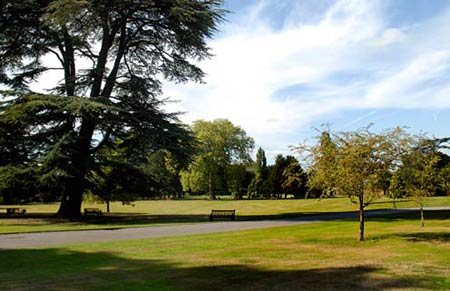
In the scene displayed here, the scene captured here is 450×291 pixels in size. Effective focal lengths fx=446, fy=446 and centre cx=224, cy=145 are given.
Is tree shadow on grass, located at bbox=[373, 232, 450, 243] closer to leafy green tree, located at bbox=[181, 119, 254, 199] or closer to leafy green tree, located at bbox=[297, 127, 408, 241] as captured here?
leafy green tree, located at bbox=[297, 127, 408, 241]

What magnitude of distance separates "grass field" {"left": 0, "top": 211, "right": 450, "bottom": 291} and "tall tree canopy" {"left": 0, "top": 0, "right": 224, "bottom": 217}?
48.1 ft

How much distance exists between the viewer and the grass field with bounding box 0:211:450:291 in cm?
918

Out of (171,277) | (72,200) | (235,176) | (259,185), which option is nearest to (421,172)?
(171,277)

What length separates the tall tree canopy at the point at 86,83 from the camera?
94.7ft

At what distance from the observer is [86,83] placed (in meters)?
30.5

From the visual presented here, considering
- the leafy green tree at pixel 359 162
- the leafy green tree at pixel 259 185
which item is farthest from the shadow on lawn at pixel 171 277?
the leafy green tree at pixel 259 185

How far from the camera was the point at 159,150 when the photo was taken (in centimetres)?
3169

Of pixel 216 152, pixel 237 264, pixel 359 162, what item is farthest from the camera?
pixel 216 152

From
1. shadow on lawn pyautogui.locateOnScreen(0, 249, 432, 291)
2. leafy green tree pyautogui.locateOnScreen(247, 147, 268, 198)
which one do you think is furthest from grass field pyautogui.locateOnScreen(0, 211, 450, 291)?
leafy green tree pyautogui.locateOnScreen(247, 147, 268, 198)

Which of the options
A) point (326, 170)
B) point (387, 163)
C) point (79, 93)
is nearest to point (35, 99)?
point (79, 93)

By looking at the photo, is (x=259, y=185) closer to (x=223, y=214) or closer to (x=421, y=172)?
(x=223, y=214)

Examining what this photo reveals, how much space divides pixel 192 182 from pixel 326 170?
63.7 meters

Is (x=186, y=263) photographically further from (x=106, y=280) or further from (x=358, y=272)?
(x=358, y=272)

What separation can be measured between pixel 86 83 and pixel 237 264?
73.8 ft
